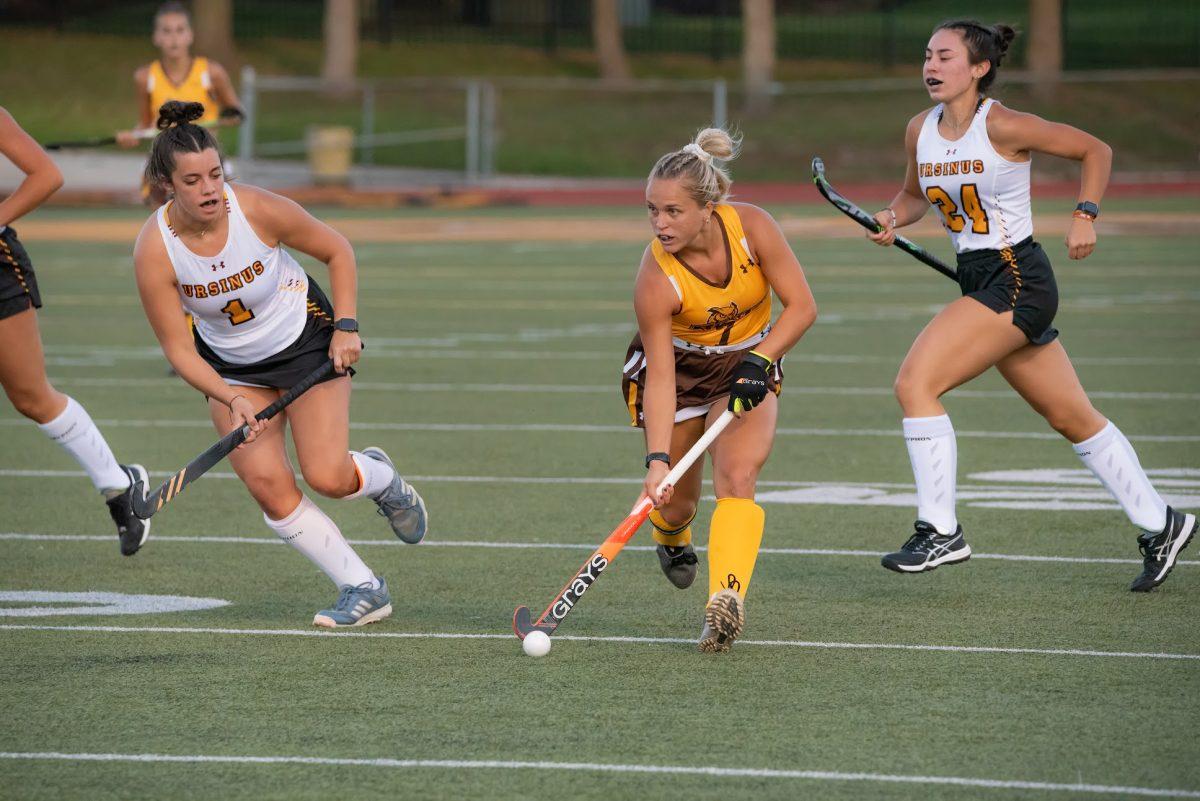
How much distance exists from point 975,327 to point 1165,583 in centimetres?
116

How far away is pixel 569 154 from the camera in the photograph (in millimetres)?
34094

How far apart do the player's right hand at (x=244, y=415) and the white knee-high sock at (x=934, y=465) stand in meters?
2.11

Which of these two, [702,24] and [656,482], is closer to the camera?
[656,482]

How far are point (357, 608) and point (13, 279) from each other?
198 cm

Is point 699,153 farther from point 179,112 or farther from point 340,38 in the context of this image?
point 340,38

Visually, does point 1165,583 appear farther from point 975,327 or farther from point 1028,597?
point 975,327

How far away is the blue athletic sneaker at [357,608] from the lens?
5.93 m

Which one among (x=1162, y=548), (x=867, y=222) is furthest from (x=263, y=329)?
(x=1162, y=548)

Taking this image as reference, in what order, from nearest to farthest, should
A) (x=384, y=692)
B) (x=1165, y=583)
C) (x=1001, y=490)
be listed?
(x=384, y=692) → (x=1165, y=583) → (x=1001, y=490)

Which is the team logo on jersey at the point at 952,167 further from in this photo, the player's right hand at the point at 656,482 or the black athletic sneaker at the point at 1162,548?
the player's right hand at the point at 656,482

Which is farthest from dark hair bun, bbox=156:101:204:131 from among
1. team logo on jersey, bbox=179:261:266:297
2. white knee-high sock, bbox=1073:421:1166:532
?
white knee-high sock, bbox=1073:421:1166:532

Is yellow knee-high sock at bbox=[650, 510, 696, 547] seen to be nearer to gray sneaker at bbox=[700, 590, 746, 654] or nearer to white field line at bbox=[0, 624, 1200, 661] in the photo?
white field line at bbox=[0, 624, 1200, 661]

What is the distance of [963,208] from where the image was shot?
6336 mm

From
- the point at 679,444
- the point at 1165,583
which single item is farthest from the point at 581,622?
the point at 1165,583
